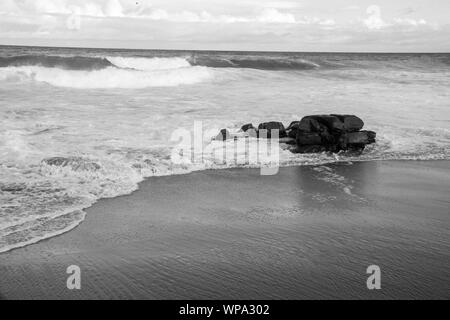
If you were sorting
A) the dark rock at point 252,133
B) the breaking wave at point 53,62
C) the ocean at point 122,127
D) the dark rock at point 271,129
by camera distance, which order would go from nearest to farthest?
1. the ocean at point 122,127
2. the dark rock at point 271,129
3. the dark rock at point 252,133
4. the breaking wave at point 53,62

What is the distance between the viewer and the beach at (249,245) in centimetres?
466

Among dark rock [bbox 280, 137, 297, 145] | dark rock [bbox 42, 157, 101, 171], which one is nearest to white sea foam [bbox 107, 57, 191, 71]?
dark rock [bbox 280, 137, 297, 145]

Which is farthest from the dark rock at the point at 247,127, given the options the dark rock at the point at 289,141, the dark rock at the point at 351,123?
the dark rock at the point at 351,123

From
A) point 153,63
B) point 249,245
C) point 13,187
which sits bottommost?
point 249,245

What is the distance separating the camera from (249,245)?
5.71m

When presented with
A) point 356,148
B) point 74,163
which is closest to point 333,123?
point 356,148

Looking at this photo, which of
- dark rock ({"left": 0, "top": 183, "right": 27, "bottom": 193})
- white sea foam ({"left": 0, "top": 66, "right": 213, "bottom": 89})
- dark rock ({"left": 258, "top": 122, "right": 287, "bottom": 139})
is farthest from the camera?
white sea foam ({"left": 0, "top": 66, "right": 213, "bottom": 89})

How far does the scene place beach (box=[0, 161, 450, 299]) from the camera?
4.66 m

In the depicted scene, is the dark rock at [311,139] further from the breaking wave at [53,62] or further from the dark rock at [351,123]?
the breaking wave at [53,62]

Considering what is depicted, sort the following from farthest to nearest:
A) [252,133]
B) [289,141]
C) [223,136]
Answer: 1. [252,133]
2. [223,136]
3. [289,141]

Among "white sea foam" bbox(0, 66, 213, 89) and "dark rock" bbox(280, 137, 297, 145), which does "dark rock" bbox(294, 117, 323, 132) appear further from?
"white sea foam" bbox(0, 66, 213, 89)

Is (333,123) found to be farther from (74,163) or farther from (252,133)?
(74,163)

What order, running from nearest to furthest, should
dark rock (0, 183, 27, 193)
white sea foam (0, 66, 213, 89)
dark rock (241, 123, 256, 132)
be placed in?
dark rock (0, 183, 27, 193) → dark rock (241, 123, 256, 132) → white sea foam (0, 66, 213, 89)

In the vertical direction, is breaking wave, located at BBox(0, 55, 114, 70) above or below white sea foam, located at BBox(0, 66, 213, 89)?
above
